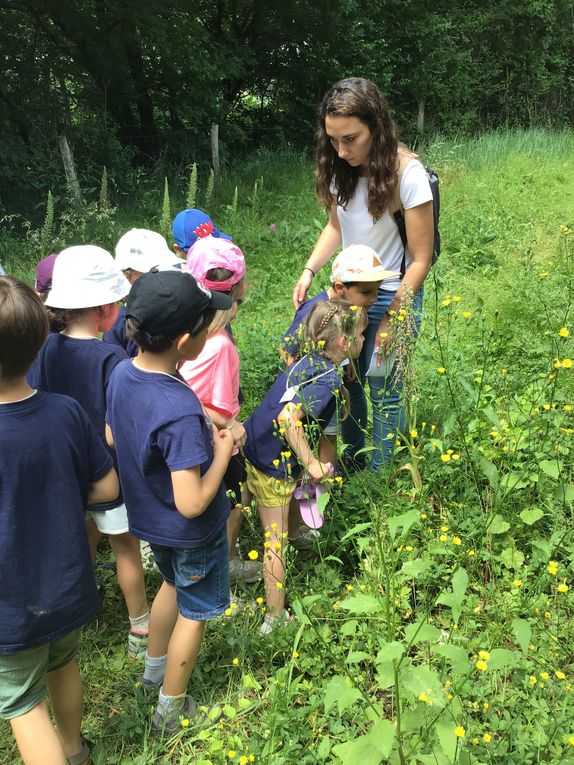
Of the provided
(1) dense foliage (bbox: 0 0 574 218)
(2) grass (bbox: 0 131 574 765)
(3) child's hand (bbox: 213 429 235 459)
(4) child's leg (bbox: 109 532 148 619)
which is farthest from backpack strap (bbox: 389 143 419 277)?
(1) dense foliage (bbox: 0 0 574 218)

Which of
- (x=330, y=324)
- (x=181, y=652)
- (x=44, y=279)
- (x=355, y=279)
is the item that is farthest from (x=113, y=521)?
(x=355, y=279)

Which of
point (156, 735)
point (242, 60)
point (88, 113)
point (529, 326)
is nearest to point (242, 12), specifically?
point (242, 60)

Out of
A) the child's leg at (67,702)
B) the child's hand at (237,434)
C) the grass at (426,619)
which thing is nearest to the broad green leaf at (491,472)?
the grass at (426,619)

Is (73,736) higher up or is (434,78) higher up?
(434,78)

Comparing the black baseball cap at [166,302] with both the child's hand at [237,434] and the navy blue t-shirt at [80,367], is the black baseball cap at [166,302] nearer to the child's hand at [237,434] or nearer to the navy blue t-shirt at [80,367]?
the child's hand at [237,434]

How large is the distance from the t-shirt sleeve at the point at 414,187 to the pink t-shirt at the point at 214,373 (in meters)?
0.92

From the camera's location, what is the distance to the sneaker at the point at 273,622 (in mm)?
2133

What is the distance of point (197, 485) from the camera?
5.42 feet

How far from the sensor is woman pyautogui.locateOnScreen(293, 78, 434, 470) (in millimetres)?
2352

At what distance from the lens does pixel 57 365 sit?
223cm

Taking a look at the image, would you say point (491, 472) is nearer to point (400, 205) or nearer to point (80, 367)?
point (400, 205)

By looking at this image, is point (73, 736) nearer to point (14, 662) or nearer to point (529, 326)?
point (14, 662)

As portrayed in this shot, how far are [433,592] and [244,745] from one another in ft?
2.88

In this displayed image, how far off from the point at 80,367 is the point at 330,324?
0.95m
